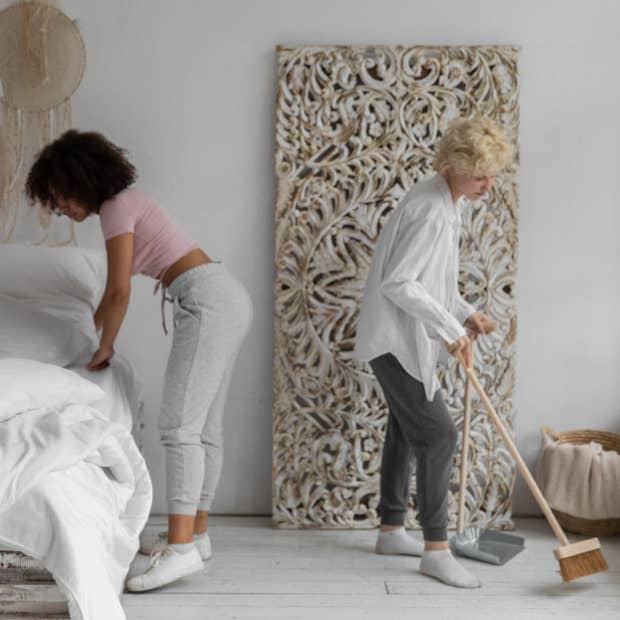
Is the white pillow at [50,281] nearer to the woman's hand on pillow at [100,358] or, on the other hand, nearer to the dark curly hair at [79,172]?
the woman's hand on pillow at [100,358]

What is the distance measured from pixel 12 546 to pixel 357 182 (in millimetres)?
1946

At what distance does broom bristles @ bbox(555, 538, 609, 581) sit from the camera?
104 inches

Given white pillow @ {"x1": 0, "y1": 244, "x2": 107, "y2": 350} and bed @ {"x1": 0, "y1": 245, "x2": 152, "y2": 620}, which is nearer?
bed @ {"x1": 0, "y1": 245, "x2": 152, "y2": 620}

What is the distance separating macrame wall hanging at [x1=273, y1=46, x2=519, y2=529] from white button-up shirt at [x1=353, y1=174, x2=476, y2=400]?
456 millimetres

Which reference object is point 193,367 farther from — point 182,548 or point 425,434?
point 425,434

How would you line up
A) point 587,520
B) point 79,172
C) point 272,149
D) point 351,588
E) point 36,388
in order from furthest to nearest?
point 272,149, point 587,520, point 351,588, point 79,172, point 36,388

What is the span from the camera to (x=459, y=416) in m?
3.35

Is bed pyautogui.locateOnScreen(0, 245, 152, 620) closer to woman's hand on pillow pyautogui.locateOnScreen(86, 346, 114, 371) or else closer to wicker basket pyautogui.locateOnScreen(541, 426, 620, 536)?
woman's hand on pillow pyautogui.locateOnScreen(86, 346, 114, 371)

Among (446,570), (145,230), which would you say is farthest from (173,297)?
(446,570)

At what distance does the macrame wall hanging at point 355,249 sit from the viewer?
3.28 m

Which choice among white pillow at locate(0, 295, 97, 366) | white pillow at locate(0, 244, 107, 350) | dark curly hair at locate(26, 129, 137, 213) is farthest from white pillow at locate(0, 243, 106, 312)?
dark curly hair at locate(26, 129, 137, 213)

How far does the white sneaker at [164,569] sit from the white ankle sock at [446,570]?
2.47ft

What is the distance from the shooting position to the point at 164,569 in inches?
104

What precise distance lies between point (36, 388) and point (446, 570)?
144 cm
